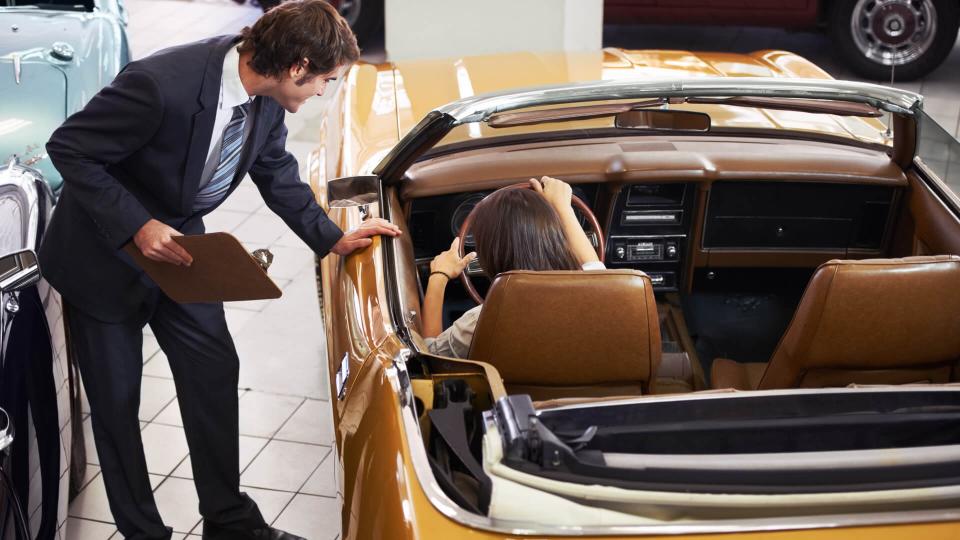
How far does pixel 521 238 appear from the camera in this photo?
2.42 m

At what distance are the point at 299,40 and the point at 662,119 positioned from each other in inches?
41.3

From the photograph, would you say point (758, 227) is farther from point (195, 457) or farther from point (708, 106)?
point (195, 457)

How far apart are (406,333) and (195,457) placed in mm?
999

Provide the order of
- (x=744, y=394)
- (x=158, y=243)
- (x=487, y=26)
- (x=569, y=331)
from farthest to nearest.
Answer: (x=487, y=26) → (x=158, y=243) → (x=569, y=331) → (x=744, y=394)

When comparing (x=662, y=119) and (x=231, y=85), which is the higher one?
(x=231, y=85)

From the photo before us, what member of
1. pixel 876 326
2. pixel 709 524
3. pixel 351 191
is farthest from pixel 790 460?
pixel 351 191

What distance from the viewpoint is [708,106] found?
11.5 feet

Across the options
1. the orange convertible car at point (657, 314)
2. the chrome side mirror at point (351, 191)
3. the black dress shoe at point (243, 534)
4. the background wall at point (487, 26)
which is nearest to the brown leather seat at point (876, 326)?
the orange convertible car at point (657, 314)

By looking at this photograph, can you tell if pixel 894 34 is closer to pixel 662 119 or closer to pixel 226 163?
pixel 662 119

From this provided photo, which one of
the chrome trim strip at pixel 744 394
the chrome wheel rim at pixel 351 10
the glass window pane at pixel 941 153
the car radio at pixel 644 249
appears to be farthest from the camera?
the chrome wheel rim at pixel 351 10

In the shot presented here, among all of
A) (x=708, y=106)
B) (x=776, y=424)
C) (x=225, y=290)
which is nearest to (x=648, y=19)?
(x=708, y=106)

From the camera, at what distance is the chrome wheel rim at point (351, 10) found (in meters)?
7.44

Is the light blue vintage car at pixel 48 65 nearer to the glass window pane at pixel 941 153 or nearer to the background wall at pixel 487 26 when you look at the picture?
the background wall at pixel 487 26

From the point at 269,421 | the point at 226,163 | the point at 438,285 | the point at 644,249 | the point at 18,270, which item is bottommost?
the point at 269,421
